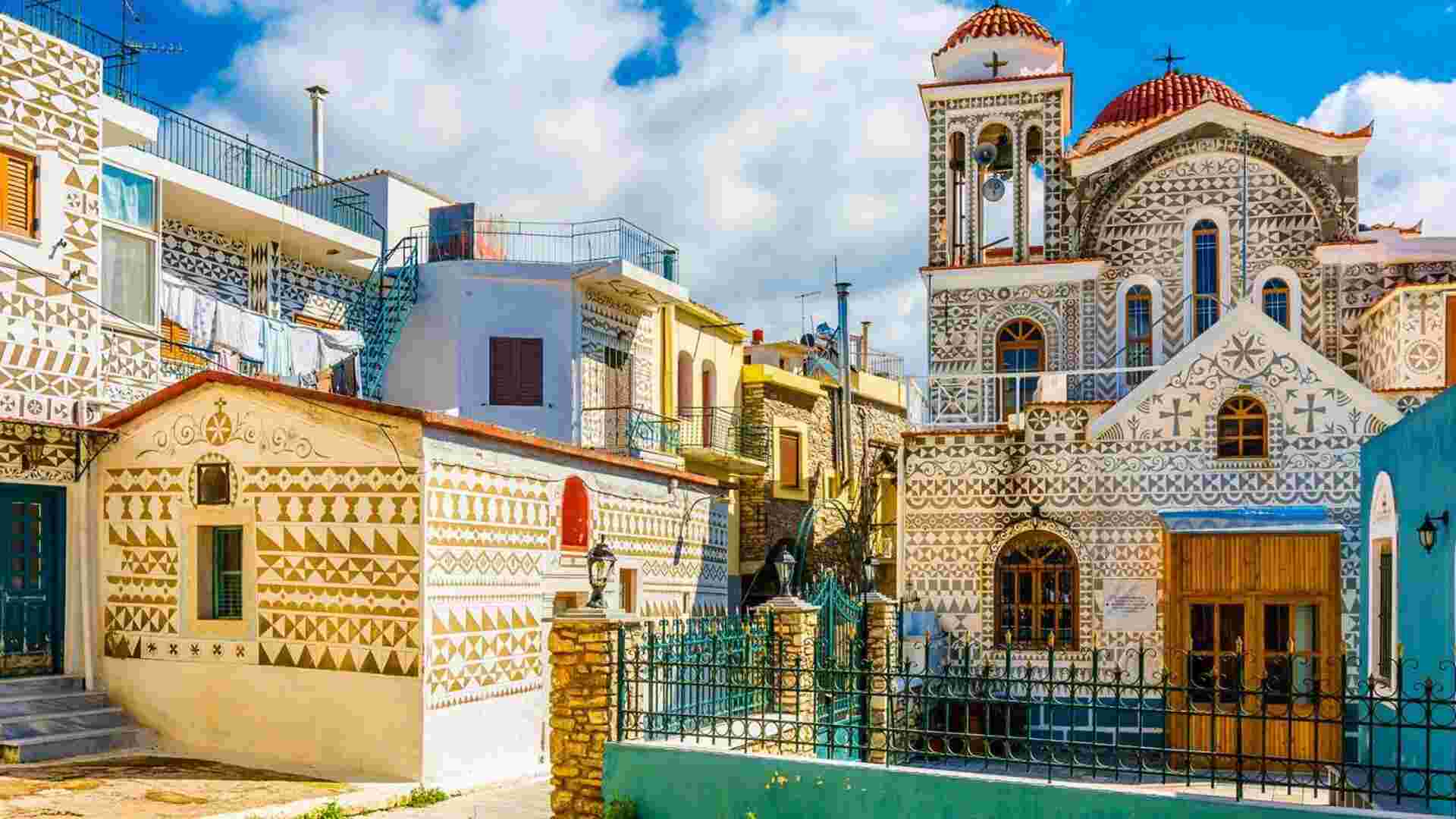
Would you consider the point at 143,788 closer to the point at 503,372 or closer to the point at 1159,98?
the point at 503,372

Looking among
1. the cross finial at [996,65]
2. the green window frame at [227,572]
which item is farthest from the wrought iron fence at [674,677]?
the cross finial at [996,65]

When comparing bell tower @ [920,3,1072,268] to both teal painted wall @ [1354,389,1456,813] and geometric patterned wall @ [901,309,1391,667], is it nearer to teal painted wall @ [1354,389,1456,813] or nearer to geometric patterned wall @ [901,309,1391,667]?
geometric patterned wall @ [901,309,1391,667]

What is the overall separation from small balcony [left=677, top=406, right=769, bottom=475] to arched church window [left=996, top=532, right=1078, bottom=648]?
8.49 metres

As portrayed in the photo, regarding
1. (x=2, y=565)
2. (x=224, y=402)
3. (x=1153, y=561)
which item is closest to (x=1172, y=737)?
(x=1153, y=561)

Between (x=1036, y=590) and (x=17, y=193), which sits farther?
(x=1036, y=590)

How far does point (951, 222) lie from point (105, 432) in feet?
44.8

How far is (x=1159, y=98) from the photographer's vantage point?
1063 inches

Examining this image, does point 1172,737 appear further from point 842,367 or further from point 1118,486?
point 842,367

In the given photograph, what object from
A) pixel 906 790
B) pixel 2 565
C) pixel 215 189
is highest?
pixel 215 189

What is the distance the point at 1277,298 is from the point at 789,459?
1255 centimetres

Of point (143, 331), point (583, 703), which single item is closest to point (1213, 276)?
point (583, 703)

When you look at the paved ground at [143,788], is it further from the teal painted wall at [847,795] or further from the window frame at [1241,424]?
the window frame at [1241,424]

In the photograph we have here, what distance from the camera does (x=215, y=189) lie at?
19.4 meters

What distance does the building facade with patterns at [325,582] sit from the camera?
13.4 m
